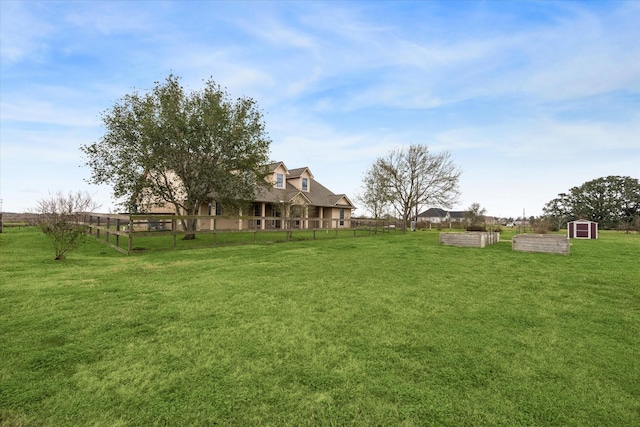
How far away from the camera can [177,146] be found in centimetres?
1627

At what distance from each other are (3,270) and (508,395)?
10.4m

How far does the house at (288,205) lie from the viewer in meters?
23.6

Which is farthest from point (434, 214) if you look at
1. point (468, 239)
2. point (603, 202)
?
point (468, 239)

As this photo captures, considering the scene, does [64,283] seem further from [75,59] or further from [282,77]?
[282,77]

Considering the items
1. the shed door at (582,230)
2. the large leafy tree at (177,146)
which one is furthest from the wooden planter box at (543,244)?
the shed door at (582,230)

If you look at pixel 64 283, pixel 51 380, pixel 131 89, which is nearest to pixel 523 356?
pixel 51 380

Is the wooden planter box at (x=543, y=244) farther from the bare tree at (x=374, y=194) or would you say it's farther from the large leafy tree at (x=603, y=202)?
the large leafy tree at (x=603, y=202)

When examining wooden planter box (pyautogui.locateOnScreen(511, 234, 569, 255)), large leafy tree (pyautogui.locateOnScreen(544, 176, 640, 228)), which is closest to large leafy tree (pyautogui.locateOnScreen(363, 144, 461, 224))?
wooden planter box (pyautogui.locateOnScreen(511, 234, 569, 255))

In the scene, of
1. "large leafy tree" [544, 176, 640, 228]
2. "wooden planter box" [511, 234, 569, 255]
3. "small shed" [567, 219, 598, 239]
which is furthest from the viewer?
"large leafy tree" [544, 176, 640, 228]

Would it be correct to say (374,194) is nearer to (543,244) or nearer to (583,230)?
(583,230)

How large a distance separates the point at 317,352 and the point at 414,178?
Answer: 1299 inches

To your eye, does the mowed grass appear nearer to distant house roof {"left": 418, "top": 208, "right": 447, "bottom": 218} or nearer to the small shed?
the small shed

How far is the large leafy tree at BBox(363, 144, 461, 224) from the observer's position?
108 ft

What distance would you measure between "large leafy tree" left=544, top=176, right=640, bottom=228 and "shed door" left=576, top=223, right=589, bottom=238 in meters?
33.0
